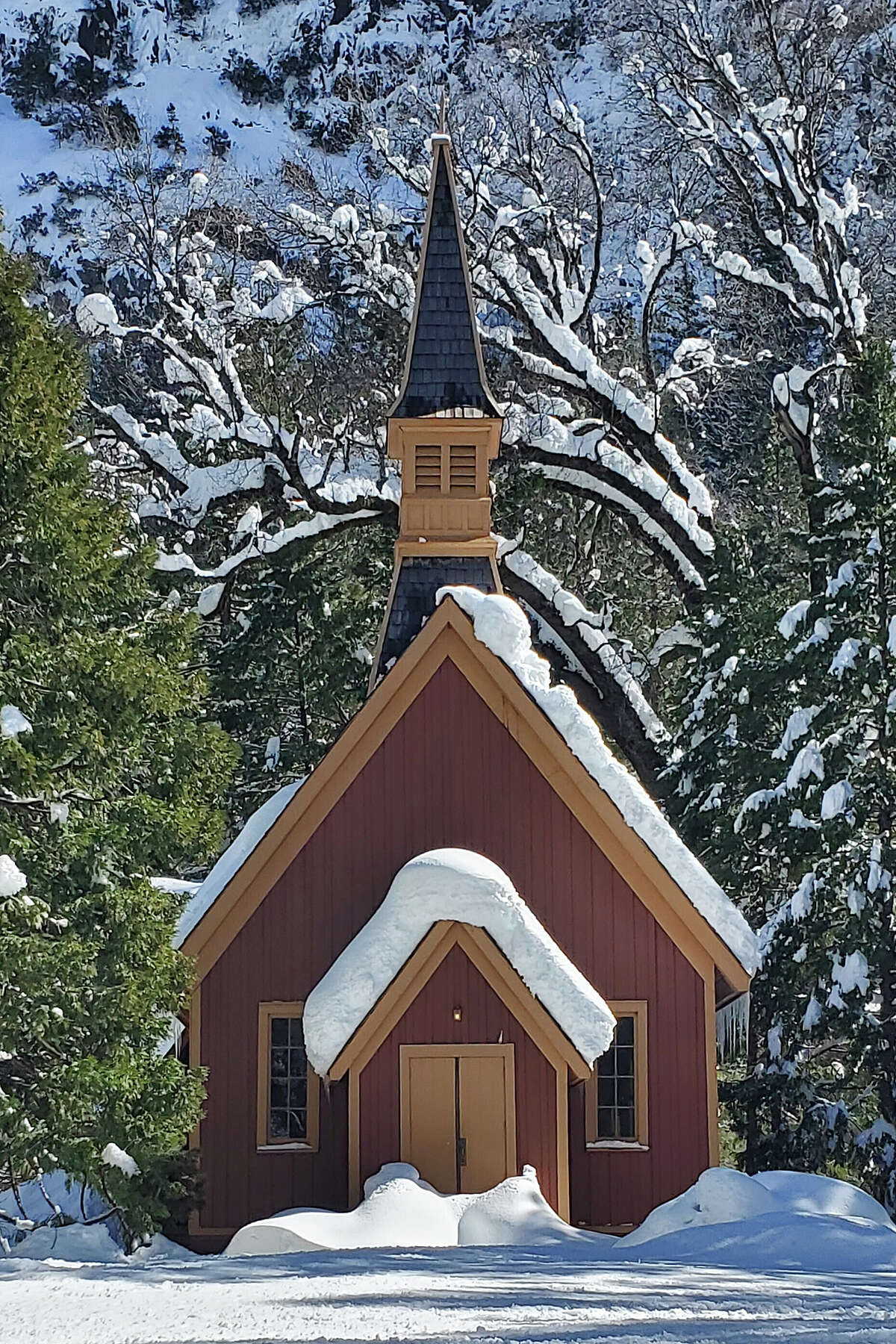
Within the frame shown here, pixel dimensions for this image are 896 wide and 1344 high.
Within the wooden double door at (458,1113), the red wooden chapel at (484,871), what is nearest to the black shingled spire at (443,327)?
the red wooden chapel at (484,871)

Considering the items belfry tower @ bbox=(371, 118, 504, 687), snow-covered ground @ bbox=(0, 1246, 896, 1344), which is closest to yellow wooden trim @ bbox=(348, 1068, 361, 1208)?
snow-covered ground @ bbox=(0, 1246, 896, 1344)

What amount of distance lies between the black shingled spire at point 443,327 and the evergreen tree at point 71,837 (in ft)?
18.8

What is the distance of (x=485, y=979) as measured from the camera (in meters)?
13.1

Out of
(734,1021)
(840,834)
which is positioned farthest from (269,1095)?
(840,834)

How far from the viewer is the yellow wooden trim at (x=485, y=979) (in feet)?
42.6

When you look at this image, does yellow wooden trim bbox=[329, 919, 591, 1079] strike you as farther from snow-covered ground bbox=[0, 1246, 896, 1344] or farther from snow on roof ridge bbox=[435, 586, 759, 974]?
snow-covered ground bbox=[0, 1246, 896, 1344]

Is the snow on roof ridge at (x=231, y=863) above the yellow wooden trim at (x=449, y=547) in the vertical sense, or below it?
below

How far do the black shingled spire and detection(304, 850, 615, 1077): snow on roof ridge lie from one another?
19.6ft

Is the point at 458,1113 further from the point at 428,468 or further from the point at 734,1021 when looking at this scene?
the point at 428,468

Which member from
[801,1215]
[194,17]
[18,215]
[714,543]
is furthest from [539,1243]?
[194,17]

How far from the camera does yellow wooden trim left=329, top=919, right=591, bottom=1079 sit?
12992mm

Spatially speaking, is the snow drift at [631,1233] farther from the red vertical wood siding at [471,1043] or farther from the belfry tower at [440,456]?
the belfry tower at [440,456]

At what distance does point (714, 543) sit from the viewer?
74.3ft

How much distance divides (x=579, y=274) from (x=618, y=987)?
1633cm
